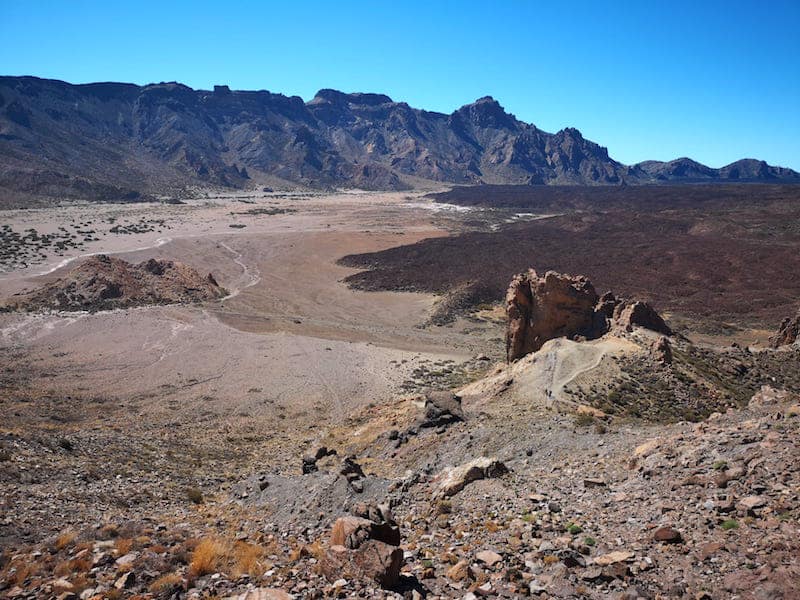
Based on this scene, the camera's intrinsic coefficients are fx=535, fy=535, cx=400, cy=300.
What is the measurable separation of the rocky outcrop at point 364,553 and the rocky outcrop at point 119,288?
131 ft

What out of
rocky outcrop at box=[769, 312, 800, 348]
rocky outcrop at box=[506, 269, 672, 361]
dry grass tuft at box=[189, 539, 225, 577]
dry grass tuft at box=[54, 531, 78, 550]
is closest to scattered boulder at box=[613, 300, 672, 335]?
rocky outcrop at box=[506, 269, 672, 361]

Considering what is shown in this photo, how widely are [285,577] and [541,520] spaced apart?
15.3ft

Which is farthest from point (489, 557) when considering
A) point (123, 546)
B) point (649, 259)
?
point (649, 259)

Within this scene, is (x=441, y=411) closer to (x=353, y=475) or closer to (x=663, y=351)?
(x=353, y=475)

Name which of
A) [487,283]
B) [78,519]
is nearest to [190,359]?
[78,519]

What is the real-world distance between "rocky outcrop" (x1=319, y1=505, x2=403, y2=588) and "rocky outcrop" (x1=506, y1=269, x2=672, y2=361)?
19.1 metres

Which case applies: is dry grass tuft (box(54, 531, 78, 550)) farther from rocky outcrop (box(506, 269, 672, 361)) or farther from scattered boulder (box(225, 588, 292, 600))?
rocky outcrop (box(506, 269, 672, 361))

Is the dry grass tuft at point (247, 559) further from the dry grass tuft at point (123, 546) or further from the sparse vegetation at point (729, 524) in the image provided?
the sparse vegetation at point (729, 524)

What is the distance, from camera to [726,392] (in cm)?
1914

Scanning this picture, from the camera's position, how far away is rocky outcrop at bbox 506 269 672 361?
26906 millimetres

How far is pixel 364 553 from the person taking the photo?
8.48 metres

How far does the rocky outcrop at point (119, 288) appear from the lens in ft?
139

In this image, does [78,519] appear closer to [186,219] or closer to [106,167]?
[186,219]

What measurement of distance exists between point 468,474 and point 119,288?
41.9 m
